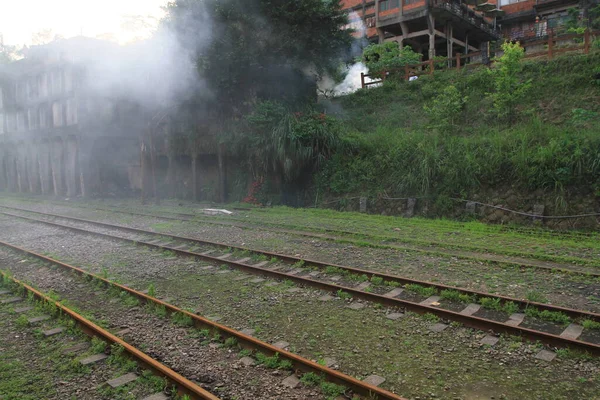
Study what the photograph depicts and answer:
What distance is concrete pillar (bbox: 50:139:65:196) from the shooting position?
25.2 meters

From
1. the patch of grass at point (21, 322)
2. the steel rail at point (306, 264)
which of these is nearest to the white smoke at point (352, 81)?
the steel rail at point (306, 264)

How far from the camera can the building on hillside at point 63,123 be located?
72.4ft

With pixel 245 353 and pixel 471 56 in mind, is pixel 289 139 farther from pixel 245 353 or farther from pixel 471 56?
pixel 245 353

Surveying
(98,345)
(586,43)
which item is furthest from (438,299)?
(586,43)

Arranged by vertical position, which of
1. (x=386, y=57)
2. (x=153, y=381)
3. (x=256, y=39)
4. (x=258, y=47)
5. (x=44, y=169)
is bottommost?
(x=153, y=381)

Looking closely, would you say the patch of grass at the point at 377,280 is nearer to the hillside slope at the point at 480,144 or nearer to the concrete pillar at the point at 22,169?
the hillside slope at the point at 480,144

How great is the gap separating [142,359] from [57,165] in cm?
2527

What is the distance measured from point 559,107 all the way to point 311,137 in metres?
8.37

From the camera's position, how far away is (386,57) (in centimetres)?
2275

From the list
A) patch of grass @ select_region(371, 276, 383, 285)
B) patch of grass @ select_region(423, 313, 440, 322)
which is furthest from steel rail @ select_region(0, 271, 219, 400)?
patch of grass @ select_region(371, 276, 383, 285)

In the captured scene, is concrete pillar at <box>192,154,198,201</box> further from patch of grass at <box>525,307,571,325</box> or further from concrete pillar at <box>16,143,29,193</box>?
concrete pillar at <box>16,143,29,193</box>

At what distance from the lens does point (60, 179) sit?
25453 mm

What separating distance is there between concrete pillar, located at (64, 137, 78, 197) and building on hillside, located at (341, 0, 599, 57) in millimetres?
17438

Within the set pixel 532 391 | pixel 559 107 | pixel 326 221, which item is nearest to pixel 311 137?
pixel 326 221
